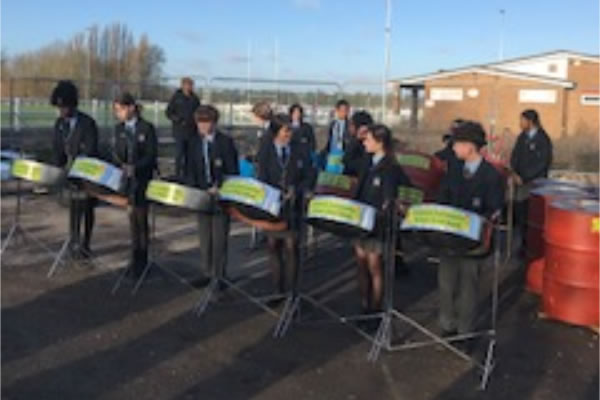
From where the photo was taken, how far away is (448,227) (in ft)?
14.9

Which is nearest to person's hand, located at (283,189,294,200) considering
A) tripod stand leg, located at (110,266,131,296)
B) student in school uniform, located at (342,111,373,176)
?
tripod stand leg, located at (110,266,131,296)

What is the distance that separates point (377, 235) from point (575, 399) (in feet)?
4.94

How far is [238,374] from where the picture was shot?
4645 millimetres

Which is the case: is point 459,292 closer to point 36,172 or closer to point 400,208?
point 400,208

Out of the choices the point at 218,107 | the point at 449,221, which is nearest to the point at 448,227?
the point at 449,221

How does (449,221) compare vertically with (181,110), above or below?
below

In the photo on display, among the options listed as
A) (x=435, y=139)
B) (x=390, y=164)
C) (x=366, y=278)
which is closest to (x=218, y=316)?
(x=366, y=278)

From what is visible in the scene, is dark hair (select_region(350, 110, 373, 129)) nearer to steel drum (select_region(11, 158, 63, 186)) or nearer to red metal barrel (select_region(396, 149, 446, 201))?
red metal barrel (select_region(396, 149, 446, 201))

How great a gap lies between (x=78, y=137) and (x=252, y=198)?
2.35m

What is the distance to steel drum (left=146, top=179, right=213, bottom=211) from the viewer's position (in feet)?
17.8

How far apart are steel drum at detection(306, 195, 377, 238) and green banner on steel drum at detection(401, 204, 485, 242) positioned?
33 centimetres

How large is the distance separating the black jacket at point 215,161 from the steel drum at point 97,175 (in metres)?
0.53

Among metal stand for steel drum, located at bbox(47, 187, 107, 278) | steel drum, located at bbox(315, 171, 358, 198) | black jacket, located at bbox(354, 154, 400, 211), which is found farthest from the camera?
metal stand for steel drum, located at bbox(47, 187, 107, 278)

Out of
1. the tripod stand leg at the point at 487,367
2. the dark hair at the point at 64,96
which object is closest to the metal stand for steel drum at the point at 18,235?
the dark hair at the point at 64,96
